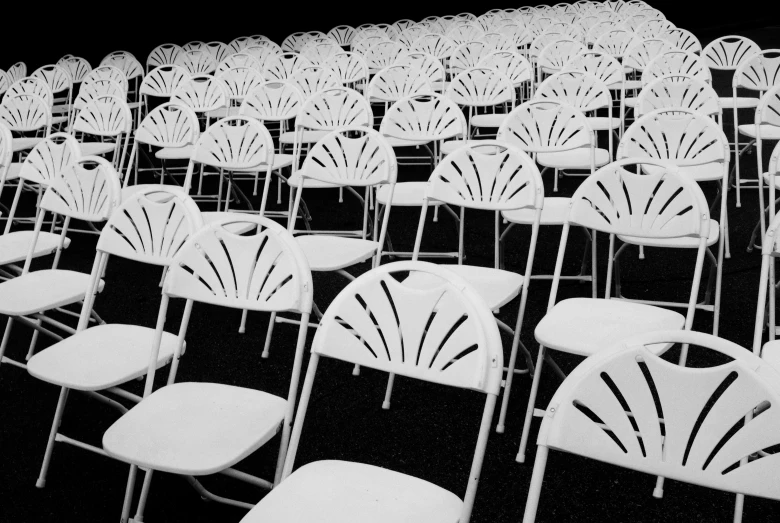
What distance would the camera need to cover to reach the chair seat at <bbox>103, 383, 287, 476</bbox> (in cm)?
197

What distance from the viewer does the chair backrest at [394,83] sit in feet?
20.2

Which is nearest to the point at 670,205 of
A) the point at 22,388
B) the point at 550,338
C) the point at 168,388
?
the point at 550,338

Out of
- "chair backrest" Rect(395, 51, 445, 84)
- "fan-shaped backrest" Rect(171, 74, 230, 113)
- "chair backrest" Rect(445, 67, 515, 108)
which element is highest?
"chair backrest" Rect(395, 51, 445, 84)

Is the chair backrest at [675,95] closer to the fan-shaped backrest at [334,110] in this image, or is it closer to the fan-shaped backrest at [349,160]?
the fan-shaped backrest at [334,110]

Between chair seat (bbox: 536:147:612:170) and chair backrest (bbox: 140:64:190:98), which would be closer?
chair seat (bbox: 536:147:612:170)

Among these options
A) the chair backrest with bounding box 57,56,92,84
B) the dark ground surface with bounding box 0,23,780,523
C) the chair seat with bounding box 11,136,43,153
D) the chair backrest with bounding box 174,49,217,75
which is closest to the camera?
the dark ground surface with bounding box 0,23,780,523

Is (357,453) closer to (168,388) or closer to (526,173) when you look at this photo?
(168,388)

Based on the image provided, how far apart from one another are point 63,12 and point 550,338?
976cm

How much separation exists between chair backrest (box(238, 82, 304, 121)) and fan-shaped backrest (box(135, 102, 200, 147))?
27.7 inches

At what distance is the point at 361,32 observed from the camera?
10.3 metres

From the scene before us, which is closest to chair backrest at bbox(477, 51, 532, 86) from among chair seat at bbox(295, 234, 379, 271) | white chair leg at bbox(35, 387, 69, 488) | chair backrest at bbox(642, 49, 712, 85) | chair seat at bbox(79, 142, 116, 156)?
chair backrest at bbox(642, 49, 712, 85)

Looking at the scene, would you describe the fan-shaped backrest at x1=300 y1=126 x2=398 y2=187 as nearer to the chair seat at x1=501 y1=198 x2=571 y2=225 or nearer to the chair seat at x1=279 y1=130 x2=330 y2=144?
the chair seat at x1=501 y1=198 x2=571 y2=225

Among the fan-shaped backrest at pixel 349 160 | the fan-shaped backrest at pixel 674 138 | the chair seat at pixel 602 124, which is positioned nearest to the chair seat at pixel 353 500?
the fan-shaped backrest at pixel 349 160

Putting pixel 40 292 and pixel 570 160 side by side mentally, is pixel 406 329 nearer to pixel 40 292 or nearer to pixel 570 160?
pixel 40 292
